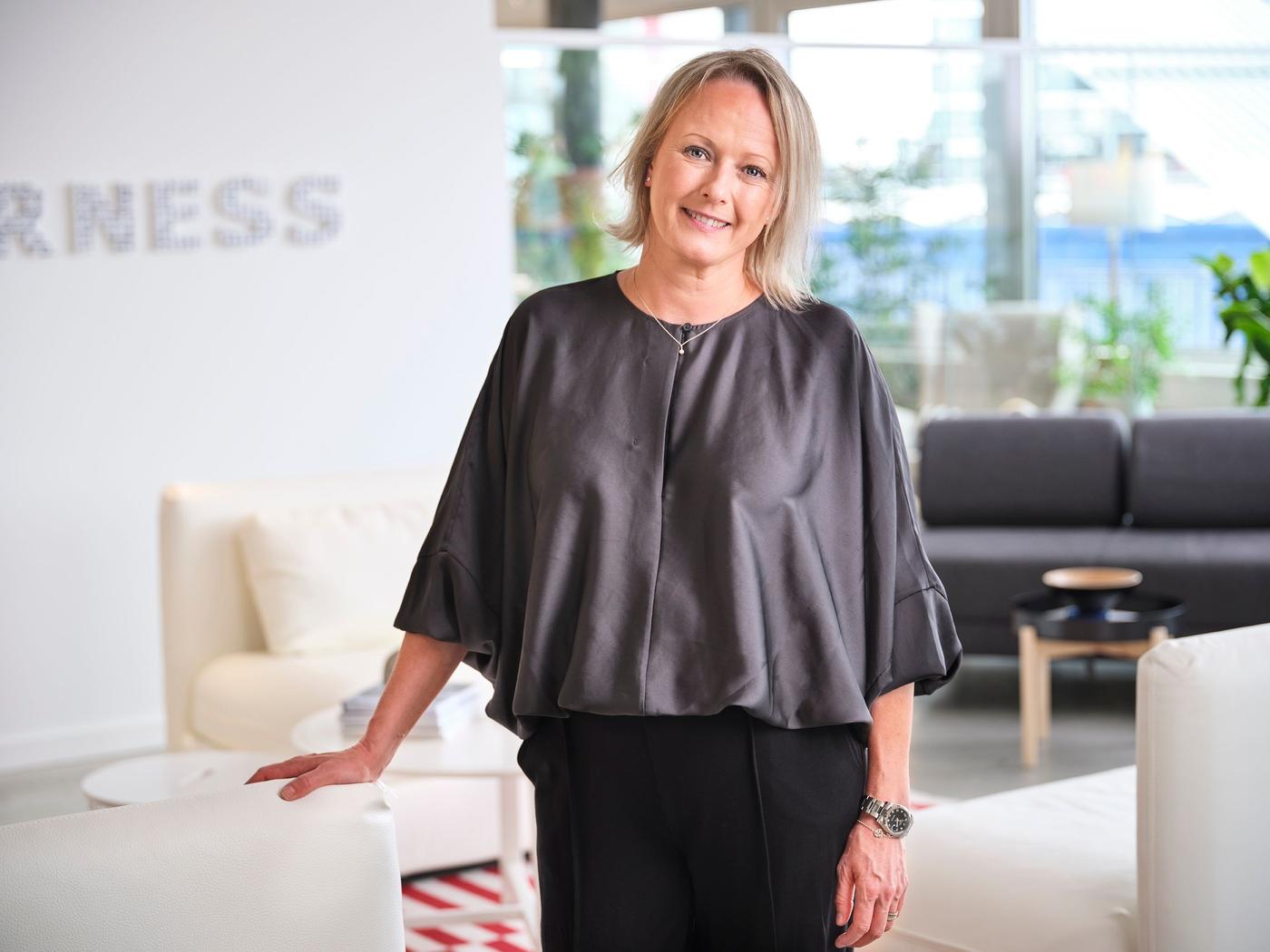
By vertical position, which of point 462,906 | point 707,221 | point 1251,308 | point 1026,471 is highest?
point 707,221

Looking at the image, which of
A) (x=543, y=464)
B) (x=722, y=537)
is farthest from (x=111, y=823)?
(x=722, y=537)

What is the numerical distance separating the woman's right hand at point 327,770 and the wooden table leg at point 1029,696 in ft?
10.1

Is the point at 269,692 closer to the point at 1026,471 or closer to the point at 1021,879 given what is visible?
the point at 1021,879

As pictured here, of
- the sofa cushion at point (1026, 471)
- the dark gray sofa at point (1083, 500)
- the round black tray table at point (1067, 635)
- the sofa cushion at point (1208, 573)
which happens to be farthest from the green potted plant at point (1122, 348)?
the round black tray table at point (1067, 635)

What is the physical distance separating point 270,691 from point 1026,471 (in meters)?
2.97

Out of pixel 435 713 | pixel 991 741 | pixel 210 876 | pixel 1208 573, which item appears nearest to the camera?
pixel 210 876

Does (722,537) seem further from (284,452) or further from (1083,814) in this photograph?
(284,452)

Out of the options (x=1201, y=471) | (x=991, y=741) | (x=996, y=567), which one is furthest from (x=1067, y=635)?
(x=1201, y=471)

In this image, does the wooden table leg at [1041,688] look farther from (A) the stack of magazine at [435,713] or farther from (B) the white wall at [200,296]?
(B) the white wall at [200,296]

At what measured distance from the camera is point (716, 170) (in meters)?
1.63

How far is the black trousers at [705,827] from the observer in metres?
1.56

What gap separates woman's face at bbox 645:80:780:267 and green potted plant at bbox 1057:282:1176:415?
6.21m

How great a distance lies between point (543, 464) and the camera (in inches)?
63.7

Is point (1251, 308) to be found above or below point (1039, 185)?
below
